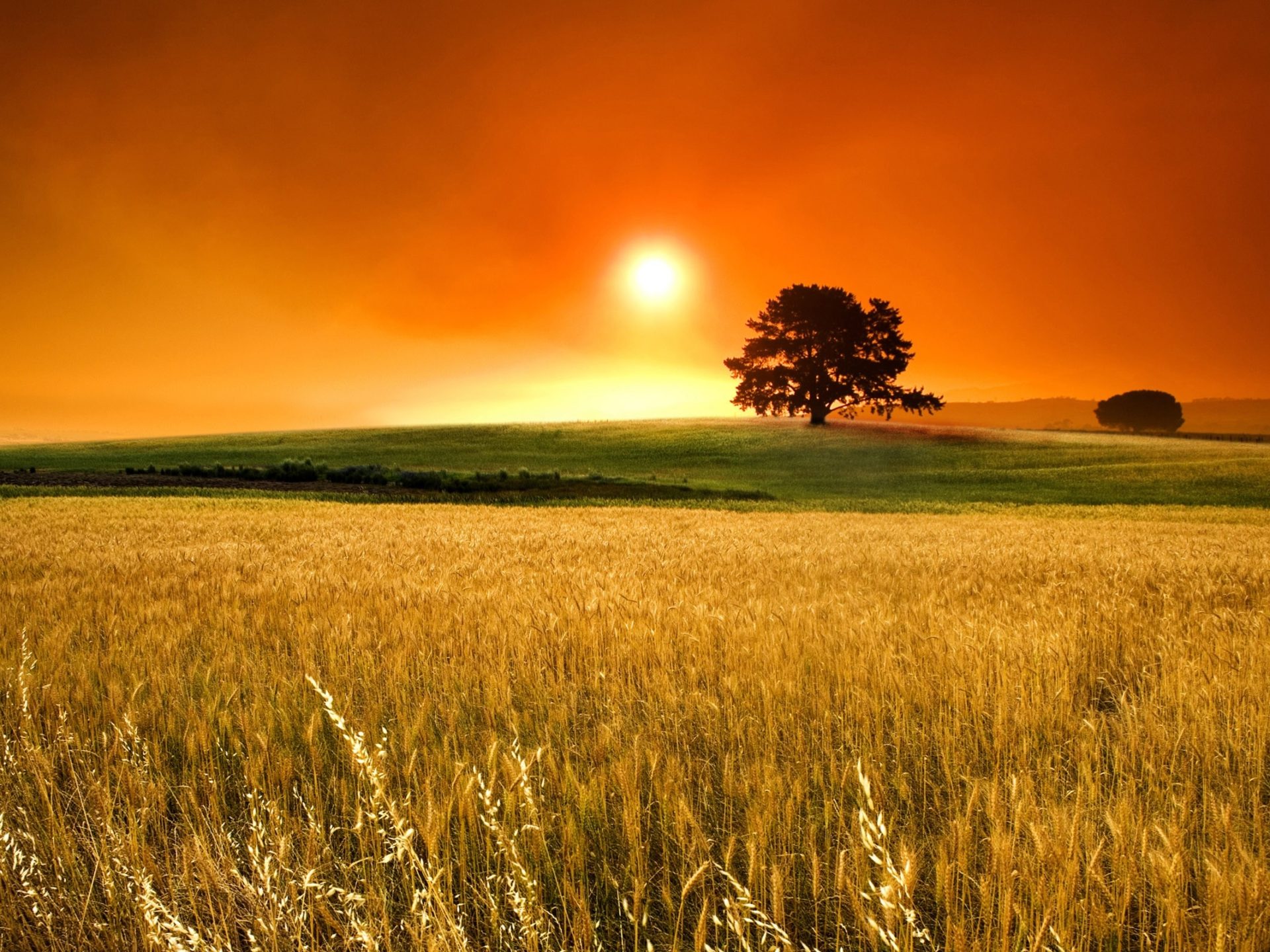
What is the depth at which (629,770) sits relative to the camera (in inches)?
112

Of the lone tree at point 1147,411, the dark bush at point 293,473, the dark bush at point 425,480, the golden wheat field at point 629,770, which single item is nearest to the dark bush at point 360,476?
the dark bush at point 293,473

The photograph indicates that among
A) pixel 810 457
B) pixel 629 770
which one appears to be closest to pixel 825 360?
pixel 810 457

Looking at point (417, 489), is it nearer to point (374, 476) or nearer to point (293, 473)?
point (374, 476)

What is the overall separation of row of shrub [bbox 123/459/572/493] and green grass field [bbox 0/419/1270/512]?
8111mm

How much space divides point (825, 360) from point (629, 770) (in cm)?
6959

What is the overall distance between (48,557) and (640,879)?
37.2 ft

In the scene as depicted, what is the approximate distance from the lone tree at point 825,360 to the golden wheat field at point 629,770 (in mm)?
62266

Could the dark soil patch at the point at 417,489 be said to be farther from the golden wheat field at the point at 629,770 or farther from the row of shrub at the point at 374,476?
the golden wheat field at the point at 629,770

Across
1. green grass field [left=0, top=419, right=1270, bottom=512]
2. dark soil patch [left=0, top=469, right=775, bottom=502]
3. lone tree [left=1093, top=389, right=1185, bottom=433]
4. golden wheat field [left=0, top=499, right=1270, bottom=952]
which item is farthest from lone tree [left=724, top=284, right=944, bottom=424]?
lone tree [left=1093, top=389, right=1185, bottom=433]

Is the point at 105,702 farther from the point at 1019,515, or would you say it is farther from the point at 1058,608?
the point at 1019,515

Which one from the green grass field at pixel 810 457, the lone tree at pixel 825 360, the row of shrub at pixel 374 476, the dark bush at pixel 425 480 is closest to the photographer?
the dark bush at pixel 425 480

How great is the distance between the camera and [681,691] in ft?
13.4

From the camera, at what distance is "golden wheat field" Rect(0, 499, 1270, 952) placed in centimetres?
207

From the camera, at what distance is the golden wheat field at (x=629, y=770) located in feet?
6.79
